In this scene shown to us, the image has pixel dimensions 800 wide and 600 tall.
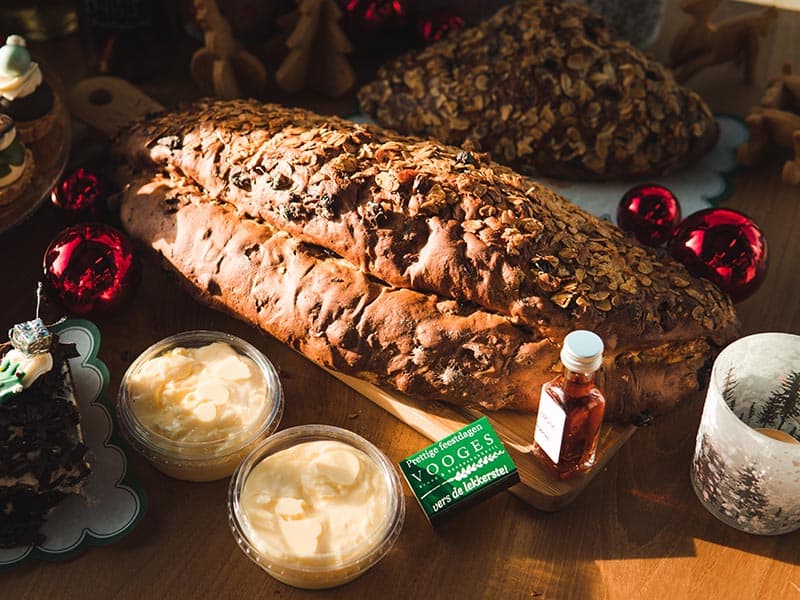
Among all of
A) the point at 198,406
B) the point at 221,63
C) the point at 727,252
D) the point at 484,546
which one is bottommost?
the point at 484,546

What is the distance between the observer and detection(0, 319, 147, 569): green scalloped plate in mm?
1190

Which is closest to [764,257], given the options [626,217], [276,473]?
[626,217]

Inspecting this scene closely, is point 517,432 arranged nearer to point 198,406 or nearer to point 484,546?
point 484,546

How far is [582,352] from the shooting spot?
1.11 metres

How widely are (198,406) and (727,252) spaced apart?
0.86m

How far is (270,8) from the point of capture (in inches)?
79.0

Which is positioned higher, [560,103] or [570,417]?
[560,103]

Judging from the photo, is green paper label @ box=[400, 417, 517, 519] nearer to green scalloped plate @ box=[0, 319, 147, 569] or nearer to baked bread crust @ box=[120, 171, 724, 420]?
baked bread crust @ box=[120, 171, 724, 420]

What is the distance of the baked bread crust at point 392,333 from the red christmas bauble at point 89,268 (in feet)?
0.39

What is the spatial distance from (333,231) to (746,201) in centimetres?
93

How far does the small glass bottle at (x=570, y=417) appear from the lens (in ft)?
3.80

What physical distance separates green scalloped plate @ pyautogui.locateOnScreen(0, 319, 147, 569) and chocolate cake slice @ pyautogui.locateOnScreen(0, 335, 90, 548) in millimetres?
20

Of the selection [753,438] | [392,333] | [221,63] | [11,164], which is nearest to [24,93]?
[11,164]

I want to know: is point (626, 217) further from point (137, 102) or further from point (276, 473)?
point (137, 102)
